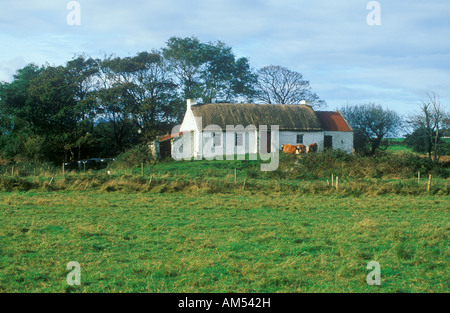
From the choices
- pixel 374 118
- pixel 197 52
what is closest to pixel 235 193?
pixel 197 52

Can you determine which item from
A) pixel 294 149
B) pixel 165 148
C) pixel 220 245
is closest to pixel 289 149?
pixel 294 149

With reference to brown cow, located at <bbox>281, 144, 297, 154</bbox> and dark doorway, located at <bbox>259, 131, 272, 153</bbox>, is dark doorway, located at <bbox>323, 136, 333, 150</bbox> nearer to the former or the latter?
dark doorway, located at <bbox>259, 131, 272, 153</bbox>

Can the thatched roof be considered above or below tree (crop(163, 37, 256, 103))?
below

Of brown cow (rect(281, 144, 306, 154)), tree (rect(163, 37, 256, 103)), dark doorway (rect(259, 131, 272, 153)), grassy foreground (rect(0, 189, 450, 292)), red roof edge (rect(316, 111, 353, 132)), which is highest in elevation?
tree (rect(163, 37, 256, 103))

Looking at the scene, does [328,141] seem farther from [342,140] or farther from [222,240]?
[222,240]

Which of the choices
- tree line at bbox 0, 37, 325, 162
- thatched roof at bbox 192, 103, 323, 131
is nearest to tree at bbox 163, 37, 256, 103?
tree line at bbox 0, 37, 325, 162

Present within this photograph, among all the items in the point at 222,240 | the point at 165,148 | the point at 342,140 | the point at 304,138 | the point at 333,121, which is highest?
the point at 333,121

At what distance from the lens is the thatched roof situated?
1449 inches

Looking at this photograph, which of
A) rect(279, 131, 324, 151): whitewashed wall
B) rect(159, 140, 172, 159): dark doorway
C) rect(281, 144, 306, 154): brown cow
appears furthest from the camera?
rect(279, 131, 324, 151): whitewashed wall

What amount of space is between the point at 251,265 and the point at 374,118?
43927 mm

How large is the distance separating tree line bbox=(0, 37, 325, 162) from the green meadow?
21710 mm

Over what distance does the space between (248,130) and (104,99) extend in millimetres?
13866

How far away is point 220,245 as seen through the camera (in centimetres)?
843
